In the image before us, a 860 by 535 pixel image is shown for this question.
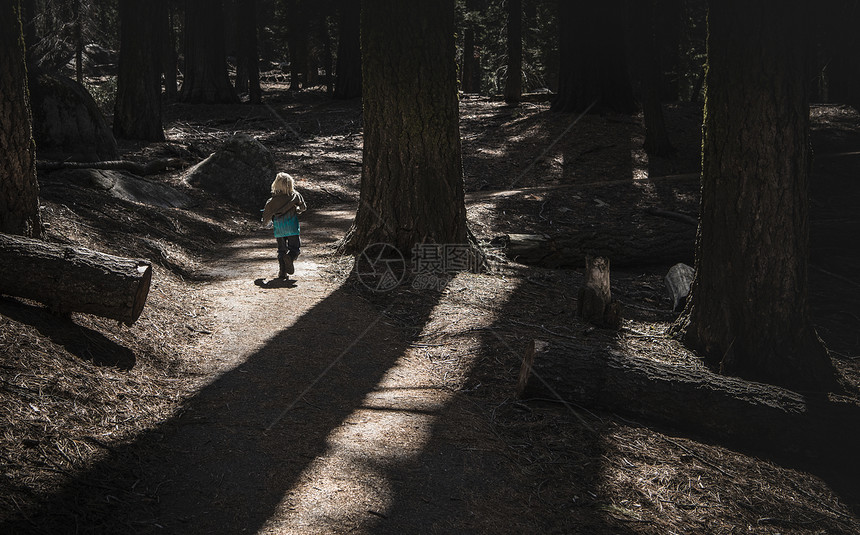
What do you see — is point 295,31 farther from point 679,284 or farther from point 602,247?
point 679,284

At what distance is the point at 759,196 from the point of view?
236 inches

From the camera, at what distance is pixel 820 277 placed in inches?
365

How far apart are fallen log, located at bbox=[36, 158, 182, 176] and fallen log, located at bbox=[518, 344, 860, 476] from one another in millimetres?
8807

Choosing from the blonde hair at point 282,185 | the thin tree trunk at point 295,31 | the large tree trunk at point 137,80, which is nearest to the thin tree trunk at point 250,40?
the thin tree trunk at point 295,31

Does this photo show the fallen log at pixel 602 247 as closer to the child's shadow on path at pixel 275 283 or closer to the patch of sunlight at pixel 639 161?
the child's shadow on path at pixel 275 283

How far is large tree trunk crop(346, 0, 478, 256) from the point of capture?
8.42 metres

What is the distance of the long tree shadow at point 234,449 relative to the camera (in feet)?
11.4

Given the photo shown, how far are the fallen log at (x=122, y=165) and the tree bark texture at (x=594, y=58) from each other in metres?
11.4

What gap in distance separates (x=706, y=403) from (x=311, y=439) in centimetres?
303

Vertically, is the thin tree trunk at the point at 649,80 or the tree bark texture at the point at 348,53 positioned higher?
the tree bark texture at the point at 348,53

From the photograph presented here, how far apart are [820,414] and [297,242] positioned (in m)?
5.84

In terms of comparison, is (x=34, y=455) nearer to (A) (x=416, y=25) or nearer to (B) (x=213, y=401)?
(B) (x=213, y=401)

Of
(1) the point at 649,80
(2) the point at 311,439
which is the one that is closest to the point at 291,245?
(2) the point at 311,439

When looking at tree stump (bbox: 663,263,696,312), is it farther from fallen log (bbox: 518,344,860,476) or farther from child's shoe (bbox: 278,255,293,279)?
child's shoe (bbox: 278,255,293,279)
